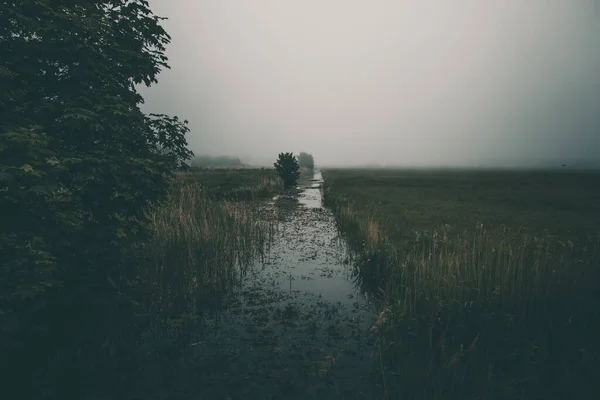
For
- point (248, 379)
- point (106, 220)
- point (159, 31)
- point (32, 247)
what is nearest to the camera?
point (32, 247)

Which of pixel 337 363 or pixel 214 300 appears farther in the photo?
pixel 214 300

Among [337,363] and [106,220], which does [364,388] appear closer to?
[337,363]

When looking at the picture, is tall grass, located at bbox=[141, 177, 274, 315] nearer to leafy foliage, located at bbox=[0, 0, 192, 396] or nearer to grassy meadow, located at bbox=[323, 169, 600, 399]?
leafy foliage, located at bbox=[0, 0, 192, 396]

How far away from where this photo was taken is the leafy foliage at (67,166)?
3295 millimetres

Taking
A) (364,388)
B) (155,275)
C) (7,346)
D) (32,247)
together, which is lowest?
(364,388)

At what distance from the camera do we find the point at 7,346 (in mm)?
3352

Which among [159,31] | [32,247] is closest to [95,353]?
[32,247]

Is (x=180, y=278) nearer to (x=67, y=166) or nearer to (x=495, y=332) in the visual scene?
(x=67, y=166)

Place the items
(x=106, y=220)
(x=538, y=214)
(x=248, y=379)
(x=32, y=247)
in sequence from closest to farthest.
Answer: (x=32, y=247), (x=248, y=379), (x=106, y=220), (x=538, y=214)

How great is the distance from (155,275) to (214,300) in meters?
1.82

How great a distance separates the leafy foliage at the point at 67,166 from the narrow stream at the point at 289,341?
1.94 meters

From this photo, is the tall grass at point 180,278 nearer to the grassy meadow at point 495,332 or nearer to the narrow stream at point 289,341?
the narrow stream at point 289,341

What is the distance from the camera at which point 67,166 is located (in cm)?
386

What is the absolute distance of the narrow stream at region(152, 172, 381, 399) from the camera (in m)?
4.27
